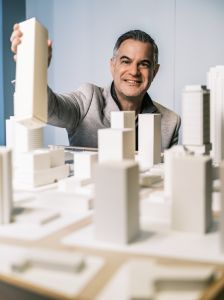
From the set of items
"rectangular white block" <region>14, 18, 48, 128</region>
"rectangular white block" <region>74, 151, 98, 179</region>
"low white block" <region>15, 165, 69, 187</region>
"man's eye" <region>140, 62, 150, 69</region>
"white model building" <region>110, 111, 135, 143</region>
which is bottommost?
"low white block" <region>15, 165, 69, 187</region>

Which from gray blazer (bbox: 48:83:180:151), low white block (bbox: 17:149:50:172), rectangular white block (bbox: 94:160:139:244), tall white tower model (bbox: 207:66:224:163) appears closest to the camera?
rectangular white block (bbox: 94:160:139:244)

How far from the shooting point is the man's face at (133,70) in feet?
9.20

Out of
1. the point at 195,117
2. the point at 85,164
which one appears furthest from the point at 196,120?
the point at 85,164

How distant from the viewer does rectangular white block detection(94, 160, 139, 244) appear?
1070 millimetres

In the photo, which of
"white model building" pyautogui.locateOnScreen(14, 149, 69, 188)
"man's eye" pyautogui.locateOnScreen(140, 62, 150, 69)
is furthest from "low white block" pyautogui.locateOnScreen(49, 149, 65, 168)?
"man's eye" pyautogui.locateOnScreen(140, 62, 150, 69)

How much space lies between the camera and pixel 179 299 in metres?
0.81

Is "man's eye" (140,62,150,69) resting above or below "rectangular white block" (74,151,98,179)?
above

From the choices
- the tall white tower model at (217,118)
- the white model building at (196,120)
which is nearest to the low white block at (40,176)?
the white model building at (196,120)

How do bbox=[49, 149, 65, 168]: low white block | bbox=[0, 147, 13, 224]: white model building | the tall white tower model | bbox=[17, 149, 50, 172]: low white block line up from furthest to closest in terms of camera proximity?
the tall white tower model → bbox=[49, 149, 65, 168]: low white block → bbox=[17, 149, 50, 172]: low white block → bbox=[0, 147, 13, 224]: white model building

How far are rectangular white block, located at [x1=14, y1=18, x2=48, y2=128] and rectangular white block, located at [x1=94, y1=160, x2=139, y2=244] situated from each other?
0.72 metres

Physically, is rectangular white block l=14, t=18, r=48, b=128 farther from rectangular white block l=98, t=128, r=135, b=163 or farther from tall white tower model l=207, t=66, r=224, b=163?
tall white tower model l=207, t=66, r=224, b=163

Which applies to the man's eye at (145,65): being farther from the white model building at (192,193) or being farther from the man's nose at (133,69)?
the white model building at (192,193)

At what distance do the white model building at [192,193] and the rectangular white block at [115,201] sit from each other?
0.12 meters

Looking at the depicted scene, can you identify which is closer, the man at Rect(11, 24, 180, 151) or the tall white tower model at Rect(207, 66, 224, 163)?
the tall white tower model at Rect(207, 66, 224, 163)
